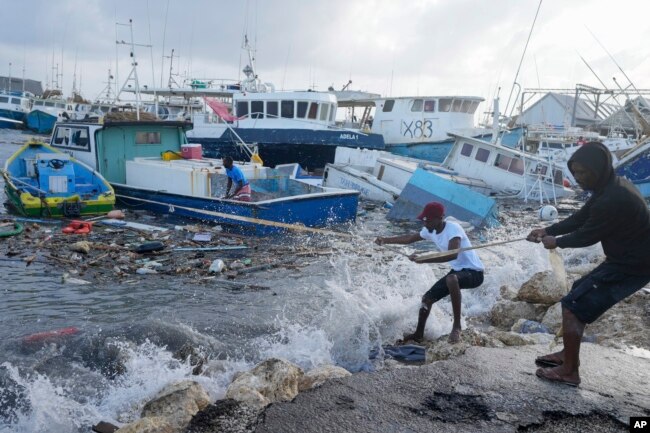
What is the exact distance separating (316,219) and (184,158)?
15.4 ft

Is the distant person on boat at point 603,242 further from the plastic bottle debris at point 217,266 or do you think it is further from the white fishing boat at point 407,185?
the white fishing boat at point 407,185

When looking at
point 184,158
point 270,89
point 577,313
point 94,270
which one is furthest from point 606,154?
point 270,89

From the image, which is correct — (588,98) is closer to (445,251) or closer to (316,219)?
(316,219)

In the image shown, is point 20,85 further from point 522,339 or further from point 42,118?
point 522,339

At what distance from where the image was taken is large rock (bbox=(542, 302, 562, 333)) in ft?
19.7

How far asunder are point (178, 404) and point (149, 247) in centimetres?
671

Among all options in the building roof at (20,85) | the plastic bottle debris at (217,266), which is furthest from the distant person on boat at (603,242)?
the building roof at (20,85)

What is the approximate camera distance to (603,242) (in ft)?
12.4

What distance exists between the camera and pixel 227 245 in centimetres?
1082

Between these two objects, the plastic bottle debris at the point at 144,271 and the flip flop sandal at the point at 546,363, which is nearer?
the flip flop sandal at the point at 546,363

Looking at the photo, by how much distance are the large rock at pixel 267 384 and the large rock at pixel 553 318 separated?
10.4 ft

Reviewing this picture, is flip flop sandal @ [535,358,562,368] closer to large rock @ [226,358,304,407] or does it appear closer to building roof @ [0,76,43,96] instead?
large rock @ [226,358,304,407]

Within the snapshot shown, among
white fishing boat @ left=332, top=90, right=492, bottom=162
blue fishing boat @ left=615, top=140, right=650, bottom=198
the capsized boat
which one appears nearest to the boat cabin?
white fishing boat @ left=332, top=90, right=492, bottom=162

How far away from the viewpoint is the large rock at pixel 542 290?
21.7ft
